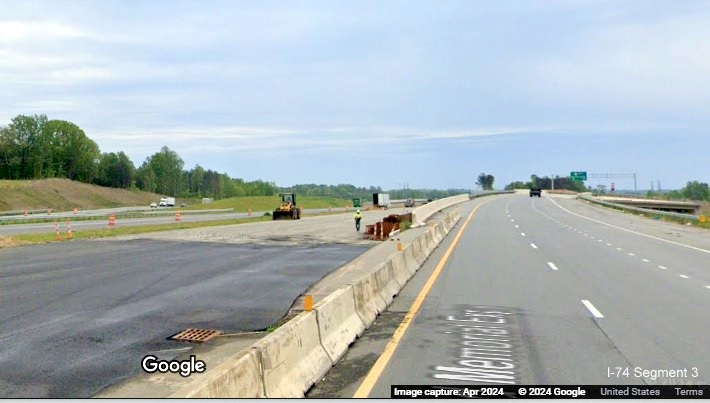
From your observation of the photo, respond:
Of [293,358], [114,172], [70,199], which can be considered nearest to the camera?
[293,358]

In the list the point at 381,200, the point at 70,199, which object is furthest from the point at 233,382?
the point at 70,199

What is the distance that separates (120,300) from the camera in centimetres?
1477

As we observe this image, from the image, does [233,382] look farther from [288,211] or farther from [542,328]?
[288,211]

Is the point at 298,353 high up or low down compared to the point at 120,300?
up

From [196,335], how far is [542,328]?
18.4 ft

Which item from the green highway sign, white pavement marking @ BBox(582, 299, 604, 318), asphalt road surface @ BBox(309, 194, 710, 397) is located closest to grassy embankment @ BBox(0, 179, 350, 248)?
the green highway sign

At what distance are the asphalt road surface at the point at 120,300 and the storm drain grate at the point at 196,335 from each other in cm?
27

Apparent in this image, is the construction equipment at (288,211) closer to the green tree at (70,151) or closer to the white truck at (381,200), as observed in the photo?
the white truck at (381,200)

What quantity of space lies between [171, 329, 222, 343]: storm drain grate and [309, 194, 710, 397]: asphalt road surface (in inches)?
97.6

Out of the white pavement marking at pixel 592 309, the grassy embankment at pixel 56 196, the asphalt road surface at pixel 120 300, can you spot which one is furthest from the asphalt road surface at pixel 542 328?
the grassy embankment at pixel 56 196

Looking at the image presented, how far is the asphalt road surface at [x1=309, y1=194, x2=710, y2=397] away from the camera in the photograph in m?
8.21

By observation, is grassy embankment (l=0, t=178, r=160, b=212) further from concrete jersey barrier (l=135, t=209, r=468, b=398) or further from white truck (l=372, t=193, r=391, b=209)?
concrete jersey barrier (l=135, t=209, r=468, b=398)

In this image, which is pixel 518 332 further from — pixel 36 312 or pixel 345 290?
pixel 36 312

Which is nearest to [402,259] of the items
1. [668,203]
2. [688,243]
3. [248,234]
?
[688,243]
